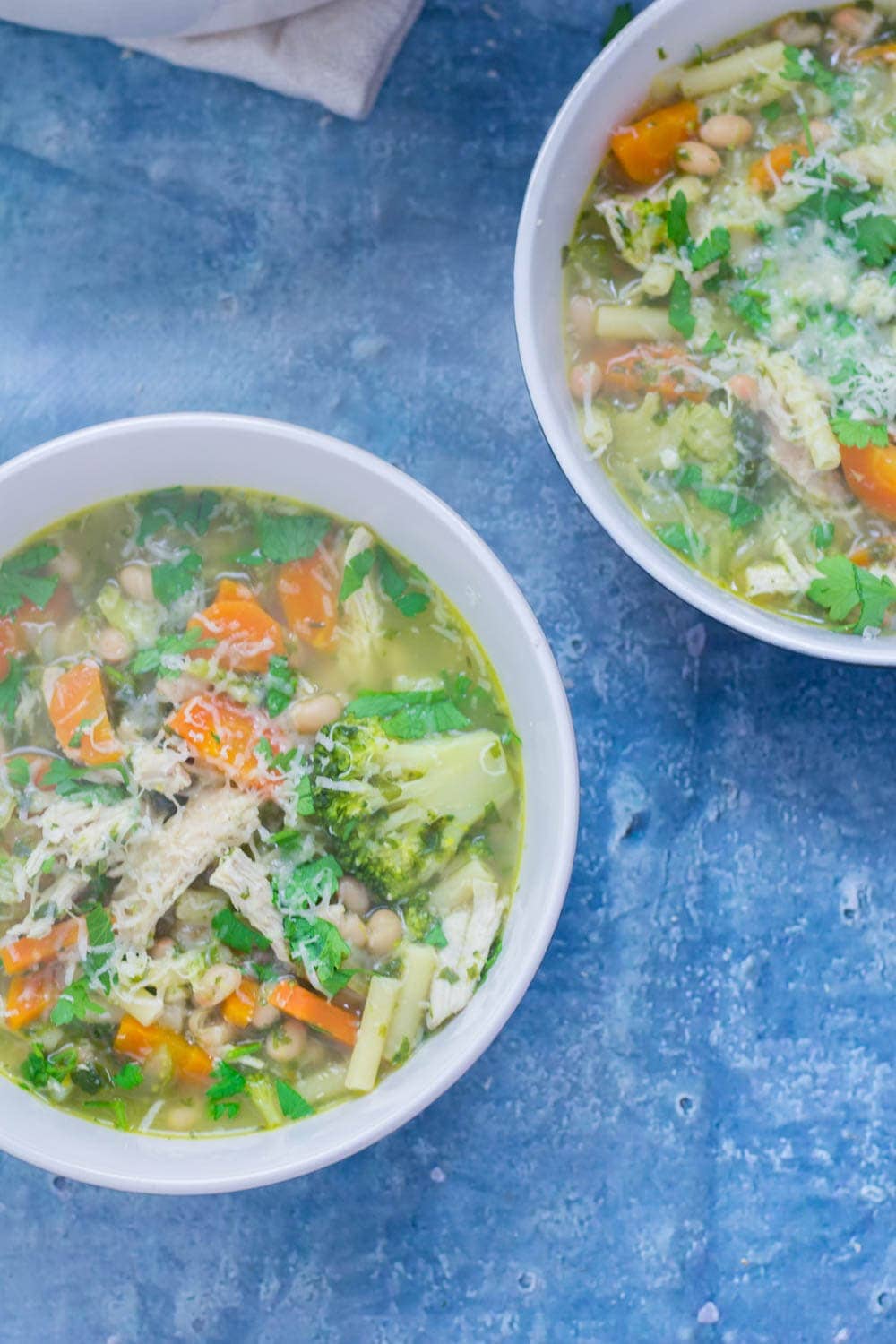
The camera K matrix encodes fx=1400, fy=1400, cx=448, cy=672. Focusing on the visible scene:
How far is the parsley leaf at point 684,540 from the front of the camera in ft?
9.91

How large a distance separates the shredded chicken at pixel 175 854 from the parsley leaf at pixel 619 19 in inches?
75.0

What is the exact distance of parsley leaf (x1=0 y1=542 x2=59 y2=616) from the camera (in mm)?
2869

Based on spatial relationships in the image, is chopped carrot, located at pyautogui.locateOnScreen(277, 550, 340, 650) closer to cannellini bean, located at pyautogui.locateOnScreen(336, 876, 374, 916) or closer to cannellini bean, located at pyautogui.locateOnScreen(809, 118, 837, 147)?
cannellini bean, located at pyautogui.locateOnScreen(336, 876, 374, 916)

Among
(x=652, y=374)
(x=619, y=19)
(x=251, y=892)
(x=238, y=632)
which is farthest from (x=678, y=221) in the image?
(x=251, y=892)

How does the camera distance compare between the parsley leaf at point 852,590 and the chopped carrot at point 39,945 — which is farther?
the parsley leaf at point 852,590

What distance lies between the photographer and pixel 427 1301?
10.3 ft

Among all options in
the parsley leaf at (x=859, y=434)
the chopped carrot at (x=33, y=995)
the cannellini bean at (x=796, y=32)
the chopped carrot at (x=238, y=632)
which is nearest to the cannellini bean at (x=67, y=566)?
the chopped carrot at (x=238, y=632)

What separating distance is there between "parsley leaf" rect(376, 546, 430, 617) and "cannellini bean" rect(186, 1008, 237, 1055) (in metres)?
0.91

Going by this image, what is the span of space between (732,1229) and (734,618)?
4.59ft

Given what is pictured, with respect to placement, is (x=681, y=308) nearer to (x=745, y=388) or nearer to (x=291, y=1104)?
(x=745, y=388)

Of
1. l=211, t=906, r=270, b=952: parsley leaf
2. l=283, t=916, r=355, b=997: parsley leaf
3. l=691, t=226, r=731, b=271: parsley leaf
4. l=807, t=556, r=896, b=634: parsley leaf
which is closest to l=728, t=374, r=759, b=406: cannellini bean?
l=691, t=226, r=731, b=271: parsley leaf

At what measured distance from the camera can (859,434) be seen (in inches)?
115

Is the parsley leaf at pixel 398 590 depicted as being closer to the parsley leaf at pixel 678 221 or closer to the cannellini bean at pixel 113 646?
the cannellini bean at pixel 113 646

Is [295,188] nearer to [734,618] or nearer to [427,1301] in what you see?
[734,618]
